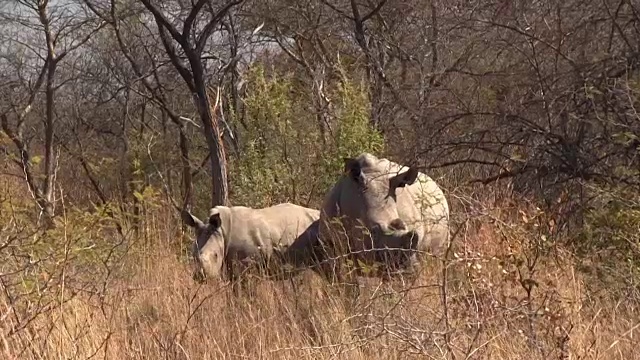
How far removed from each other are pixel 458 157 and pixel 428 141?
0.65 meters

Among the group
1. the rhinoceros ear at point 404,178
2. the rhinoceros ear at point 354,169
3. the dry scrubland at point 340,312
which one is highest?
the rhinoceros ear at point 354,169

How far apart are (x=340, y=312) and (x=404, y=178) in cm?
132

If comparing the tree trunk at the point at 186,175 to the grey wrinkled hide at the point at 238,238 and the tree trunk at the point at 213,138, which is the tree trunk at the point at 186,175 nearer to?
the tree trunk at the point at 213,138

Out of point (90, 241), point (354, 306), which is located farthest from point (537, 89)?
point (90, 241)

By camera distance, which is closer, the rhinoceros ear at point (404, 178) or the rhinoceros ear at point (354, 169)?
the rhinoceros ear at point (404, 178)

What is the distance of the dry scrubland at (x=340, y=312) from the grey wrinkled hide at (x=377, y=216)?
22 cm

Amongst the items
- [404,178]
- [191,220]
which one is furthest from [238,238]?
[404,178]

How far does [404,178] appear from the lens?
5.66 metres

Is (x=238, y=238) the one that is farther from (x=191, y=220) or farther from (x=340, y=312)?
(x=340, y=312)

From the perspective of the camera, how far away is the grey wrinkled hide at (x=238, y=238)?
648cm

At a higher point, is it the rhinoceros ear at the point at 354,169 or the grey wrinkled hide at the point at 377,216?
the rhinoceros ear at the point at 354,169

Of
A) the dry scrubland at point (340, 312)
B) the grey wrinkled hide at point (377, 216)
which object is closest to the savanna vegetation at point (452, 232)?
the dry scrubland at point (340, 312)

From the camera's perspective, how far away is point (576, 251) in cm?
497

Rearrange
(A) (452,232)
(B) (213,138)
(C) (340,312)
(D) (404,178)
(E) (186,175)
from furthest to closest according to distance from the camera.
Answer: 1. (E) (186,175)
2. (B) (213,138)
3. (A) (452,232)
4. (D) (404,178)
5. (C) (340,312)
